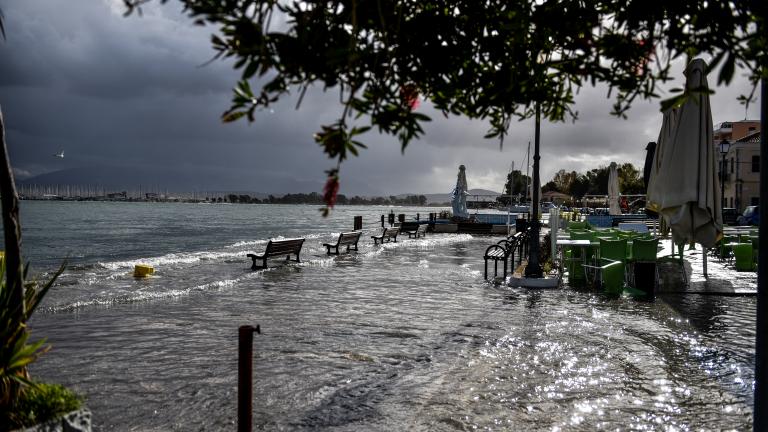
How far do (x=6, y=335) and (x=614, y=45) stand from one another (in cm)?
409

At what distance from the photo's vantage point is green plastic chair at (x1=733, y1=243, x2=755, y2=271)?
1456 cm

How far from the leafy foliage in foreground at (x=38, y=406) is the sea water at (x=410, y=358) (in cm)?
161

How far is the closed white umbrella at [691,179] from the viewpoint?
18.0 ft

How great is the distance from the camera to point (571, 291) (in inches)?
494

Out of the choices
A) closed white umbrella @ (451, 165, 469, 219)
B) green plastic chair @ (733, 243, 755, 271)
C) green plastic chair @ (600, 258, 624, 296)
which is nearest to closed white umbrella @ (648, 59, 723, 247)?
green plastic chair @ (600, 258, 624, 296)

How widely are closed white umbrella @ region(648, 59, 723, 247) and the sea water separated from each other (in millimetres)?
1786

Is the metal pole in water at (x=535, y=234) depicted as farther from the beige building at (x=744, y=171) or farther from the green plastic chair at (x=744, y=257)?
the beige building at (x=744, y=171)

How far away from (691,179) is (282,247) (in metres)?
16.2

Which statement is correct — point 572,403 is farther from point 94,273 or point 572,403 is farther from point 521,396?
point 94,273

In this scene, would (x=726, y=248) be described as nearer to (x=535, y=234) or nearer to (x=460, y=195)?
(x=535, y=234)

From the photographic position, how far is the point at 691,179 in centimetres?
567

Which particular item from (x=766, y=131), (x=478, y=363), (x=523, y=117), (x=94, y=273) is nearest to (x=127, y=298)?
(x=94, y=273)

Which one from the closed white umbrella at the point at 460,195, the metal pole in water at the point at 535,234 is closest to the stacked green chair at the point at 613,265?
the metal pole in water at the point at 535,234

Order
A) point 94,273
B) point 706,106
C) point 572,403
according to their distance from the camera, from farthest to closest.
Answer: point 94,273 → point 706,106 → point 572,403
